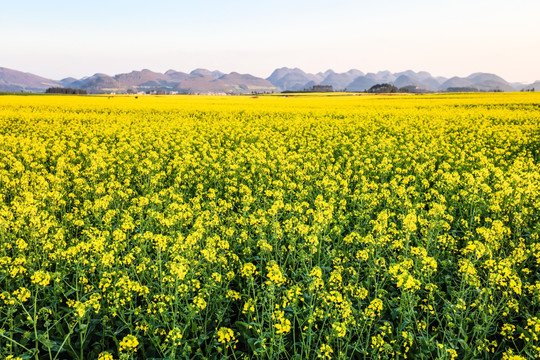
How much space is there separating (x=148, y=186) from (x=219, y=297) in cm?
610

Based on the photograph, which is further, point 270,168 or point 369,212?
point 270,168

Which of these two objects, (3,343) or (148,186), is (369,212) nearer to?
(148,186)

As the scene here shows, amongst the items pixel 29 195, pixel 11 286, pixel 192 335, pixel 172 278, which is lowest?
pixel 192 335

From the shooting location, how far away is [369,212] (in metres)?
7.87

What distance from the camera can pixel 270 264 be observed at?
444cm

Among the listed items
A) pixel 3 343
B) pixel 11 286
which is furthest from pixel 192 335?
pixel 11 286

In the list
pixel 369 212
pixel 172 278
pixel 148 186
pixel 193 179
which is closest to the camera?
pixel 172 278

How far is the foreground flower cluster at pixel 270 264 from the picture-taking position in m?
4.18

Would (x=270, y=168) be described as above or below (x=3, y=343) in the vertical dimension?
above

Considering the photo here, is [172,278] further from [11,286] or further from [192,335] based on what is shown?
[11,286]

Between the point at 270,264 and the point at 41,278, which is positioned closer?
the point at 41,278

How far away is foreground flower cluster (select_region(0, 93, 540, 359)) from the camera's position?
4176 millimetres

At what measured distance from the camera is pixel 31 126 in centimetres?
2025

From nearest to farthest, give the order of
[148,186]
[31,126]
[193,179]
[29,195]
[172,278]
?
[172,278], [29,195], [148,186], [193,179], [31,126]
